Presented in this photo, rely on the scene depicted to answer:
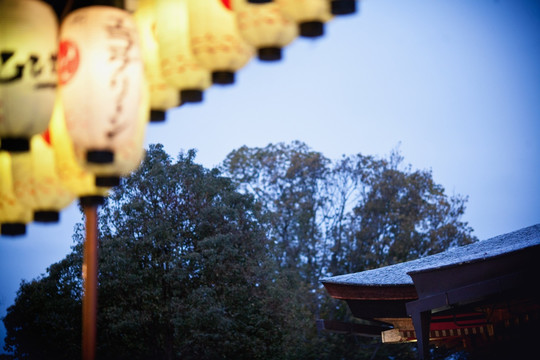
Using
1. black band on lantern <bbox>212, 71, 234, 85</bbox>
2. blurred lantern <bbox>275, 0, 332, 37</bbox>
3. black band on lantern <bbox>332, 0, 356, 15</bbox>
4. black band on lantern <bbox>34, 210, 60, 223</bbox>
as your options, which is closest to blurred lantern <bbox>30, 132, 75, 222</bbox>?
black band on lantern <bbox>34, 210, 60, 223</bbox>

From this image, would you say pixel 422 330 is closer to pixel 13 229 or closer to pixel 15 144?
pixel 13 229

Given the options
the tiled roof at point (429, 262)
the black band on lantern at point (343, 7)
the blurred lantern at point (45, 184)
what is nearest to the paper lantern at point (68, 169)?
the blurred lantern at point (45, 184)

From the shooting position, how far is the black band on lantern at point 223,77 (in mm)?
3158

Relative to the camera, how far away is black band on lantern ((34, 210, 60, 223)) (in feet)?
12.3

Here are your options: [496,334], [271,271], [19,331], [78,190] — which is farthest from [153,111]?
[19,331]

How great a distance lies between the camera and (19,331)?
18719mm

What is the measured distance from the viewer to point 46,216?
12.3 ft

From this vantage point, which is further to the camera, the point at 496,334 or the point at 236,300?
the point at 236,300

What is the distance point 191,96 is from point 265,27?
0.65 metres

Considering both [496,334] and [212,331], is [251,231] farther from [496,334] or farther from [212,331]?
[496,334]

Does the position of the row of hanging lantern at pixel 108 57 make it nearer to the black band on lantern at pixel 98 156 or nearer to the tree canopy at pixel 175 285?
the black band on lantern at pixel 98 156

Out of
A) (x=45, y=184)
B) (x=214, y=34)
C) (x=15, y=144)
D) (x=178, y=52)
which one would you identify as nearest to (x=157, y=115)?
(x=178, y=52)

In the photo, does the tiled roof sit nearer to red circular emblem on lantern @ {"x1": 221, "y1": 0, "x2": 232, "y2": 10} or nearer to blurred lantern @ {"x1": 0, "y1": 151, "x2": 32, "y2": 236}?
blurred lantern @ {"x1": 0, "y1": 151, "x2": 32, "y2": 236}

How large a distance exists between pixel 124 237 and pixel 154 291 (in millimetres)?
1624
